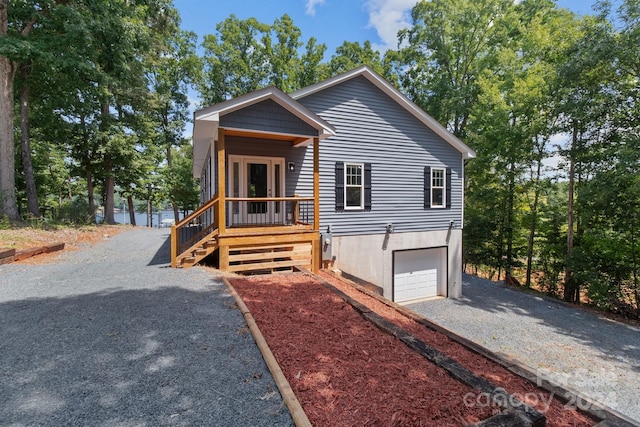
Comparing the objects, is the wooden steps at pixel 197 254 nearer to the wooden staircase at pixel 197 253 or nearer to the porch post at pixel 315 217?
the wooden staircase at pixel 197 253

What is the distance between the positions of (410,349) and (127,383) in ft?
9.80

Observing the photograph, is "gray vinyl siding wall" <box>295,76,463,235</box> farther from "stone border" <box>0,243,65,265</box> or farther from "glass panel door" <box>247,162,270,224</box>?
"stone border" <box>0,243,65,265</box>

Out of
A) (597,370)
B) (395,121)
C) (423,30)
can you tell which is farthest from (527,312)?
(423,30)

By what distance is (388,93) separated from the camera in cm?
1038

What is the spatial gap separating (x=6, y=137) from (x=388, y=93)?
1409cm

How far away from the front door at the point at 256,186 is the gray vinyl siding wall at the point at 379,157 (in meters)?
0.77

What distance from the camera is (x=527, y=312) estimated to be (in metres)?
9.43

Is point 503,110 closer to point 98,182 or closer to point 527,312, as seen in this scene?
point 527,312

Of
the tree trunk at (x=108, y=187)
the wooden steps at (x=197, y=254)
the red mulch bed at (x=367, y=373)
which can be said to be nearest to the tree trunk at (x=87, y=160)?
the tree trunk at (x=108, y=187)

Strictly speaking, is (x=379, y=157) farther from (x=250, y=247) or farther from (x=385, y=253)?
(x=250, y=247)

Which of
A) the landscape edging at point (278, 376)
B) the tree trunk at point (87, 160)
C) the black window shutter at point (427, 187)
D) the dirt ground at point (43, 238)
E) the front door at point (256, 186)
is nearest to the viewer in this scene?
the landscape edging at point (278, 376)

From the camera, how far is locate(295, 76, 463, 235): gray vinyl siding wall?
9.46m

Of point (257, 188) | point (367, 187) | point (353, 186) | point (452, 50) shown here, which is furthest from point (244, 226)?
point (452, 50)

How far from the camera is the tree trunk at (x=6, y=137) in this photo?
10.7m
